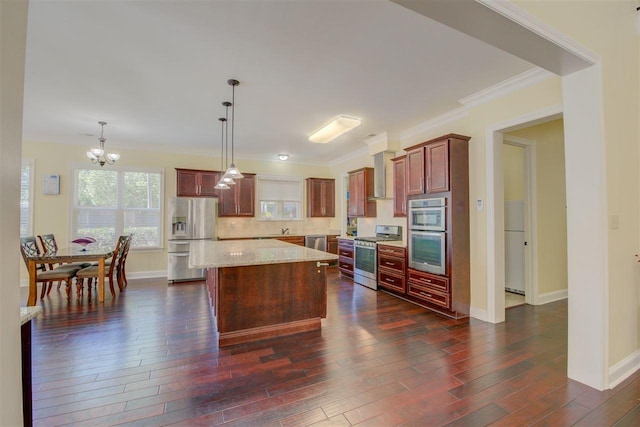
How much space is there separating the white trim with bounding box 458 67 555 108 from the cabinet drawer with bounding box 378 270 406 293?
8.66ft

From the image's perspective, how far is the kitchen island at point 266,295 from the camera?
288 centimetres

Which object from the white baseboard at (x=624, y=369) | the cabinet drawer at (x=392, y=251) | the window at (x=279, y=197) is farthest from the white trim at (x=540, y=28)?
the window at (x=279, y=197)

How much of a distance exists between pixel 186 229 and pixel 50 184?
255cm

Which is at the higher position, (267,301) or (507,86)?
(507,86)

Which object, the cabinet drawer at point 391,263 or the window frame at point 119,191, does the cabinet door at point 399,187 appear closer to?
the cabinet drawer at point 391,263

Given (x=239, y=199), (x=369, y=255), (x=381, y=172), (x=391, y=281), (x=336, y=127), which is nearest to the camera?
(x=336, y=127)

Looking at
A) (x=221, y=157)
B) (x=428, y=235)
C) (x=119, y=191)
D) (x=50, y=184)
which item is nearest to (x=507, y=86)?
(x=428, y=235)

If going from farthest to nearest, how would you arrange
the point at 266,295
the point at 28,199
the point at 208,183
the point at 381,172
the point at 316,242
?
the point at 316,242 < the point at 208,183 < the point at 381,172 < the point at 28,199 < the point at 266,295

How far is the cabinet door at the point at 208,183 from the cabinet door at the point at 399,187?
381cm

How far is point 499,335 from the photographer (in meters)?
3.02

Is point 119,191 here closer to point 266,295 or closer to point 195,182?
point 195,182

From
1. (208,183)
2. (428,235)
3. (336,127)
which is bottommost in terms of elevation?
(428,235)

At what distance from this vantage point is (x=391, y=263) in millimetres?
4562

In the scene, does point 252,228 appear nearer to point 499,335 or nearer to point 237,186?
point 237,186
